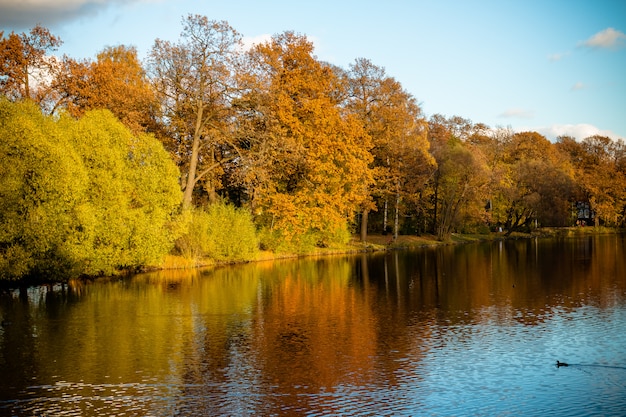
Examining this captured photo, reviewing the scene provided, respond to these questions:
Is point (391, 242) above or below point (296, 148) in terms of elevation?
below

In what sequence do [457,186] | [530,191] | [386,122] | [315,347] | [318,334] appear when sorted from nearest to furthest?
[315,347] < [318,334] < [386,122] < [457,186] < [530,191]

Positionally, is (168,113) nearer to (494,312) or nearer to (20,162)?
(20,162)

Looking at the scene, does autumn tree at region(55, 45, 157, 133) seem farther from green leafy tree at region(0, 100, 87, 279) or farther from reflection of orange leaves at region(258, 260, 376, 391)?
reflection of orange leaves at region(258, 260, 376, 391)

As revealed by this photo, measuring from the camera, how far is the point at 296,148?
5097 centimetres

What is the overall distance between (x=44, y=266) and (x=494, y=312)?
76.3 feet

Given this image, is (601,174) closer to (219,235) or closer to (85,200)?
(219,235)

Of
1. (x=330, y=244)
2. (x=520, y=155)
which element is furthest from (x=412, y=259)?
(x=520, y=155)

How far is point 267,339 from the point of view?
2214 centimetres

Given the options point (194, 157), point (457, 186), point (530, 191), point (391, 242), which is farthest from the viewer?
point (530, 191)

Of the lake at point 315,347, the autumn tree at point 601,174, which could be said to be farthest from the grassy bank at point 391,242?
the lake at point 315,347

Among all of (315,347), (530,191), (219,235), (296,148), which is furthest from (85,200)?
(530,191)

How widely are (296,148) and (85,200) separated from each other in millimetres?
18980

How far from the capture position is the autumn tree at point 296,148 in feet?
162

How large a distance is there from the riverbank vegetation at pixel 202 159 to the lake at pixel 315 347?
394cm
